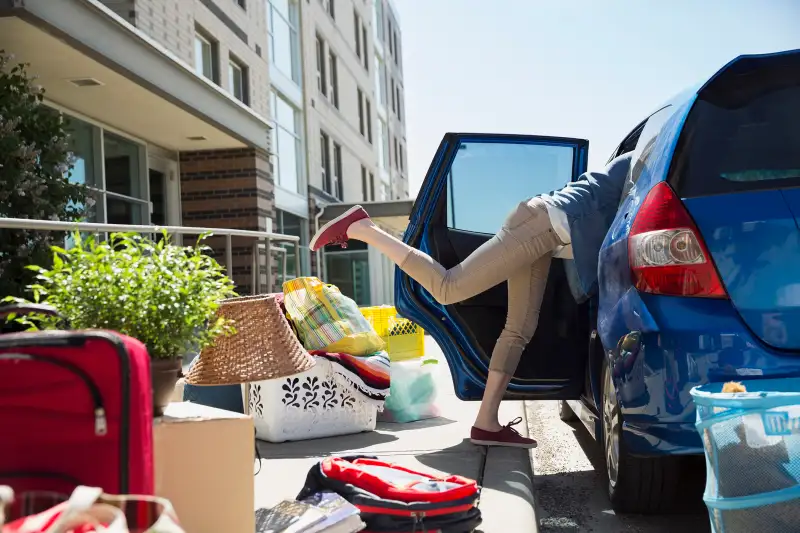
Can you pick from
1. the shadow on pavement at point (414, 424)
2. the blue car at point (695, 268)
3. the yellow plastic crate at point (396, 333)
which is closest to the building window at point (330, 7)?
the yellow plastic crate at point (396, 333)

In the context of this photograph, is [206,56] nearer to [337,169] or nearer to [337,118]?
[337,118]

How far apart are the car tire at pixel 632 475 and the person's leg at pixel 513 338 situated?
68 centimetres

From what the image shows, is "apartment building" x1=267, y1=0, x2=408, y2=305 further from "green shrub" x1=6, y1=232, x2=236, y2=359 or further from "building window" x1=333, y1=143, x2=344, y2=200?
"green shrub" x1=6, y1=232, x2=236, y2=359

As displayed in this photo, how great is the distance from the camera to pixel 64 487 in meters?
1.56

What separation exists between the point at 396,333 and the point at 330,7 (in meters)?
19.9

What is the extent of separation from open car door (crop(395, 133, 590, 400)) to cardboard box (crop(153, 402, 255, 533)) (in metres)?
2.16

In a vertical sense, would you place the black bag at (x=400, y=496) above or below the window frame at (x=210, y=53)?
below

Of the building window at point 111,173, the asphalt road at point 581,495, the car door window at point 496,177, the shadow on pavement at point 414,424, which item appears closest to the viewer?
the asphalt road at point 581,495

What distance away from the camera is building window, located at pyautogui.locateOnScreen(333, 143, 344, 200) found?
23.5 m

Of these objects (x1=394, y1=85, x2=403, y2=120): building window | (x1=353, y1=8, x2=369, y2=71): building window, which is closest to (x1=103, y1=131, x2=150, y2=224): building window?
(x1=353, y1=8, x2=369, y2=71): building window

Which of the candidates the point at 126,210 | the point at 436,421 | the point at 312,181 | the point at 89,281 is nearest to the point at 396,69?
the point at 312,181

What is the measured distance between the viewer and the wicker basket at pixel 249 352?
251cm

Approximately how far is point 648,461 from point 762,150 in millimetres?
1165

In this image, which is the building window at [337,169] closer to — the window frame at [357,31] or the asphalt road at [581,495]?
the window frame at [357,31]
